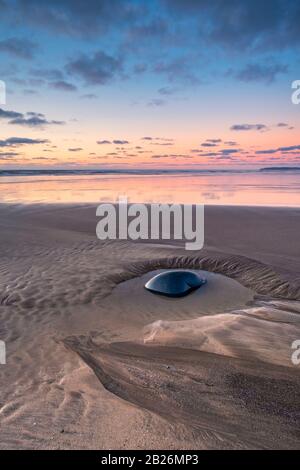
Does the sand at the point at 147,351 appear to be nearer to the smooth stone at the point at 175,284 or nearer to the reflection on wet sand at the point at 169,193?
the smooth stone at the point at 175,284

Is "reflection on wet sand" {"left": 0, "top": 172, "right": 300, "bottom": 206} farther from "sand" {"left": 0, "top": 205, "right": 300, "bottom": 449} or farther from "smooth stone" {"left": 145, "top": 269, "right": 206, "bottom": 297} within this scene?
"smooth stone" {"left": 145, "top": 269, "right": 206, "bottom": 297}

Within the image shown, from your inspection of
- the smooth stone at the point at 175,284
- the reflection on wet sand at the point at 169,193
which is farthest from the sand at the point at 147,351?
the reflection on wet sand at the point at 169,193

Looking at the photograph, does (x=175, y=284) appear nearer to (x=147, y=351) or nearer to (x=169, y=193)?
(x=147, y=351)

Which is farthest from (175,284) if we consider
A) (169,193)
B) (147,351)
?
(169,193)

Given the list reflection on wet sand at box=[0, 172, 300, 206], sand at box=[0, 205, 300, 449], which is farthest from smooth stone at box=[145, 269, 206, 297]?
reflection on wet sand at box=[0, 172, 300, 206]

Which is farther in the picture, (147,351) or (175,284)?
(175,284)
